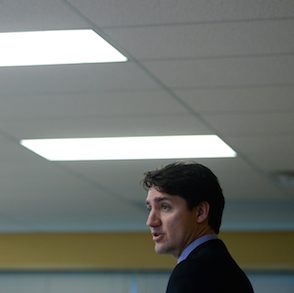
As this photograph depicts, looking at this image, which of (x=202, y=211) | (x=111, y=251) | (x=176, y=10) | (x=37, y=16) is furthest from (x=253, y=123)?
(x=111, y=251)

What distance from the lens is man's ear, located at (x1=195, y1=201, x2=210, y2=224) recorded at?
1.93 metres

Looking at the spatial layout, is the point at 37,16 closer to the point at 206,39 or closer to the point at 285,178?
the point at 206,39

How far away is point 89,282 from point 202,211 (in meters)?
6.85

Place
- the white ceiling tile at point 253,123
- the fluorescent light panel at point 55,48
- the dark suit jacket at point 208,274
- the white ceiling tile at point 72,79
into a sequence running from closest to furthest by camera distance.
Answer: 1. the dark suit jacket at point 208,274
2. the fluorescent light panel at point 55,48
3. the white ceiling tile at point 72,79
4. the white ceiling tile at point 253,123

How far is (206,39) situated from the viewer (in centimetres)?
366

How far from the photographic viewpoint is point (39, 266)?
29.0 ft

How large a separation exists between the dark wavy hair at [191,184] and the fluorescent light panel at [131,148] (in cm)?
343

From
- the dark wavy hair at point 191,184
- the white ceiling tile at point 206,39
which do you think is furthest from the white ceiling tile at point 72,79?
the dark wavy hair at point 191,184

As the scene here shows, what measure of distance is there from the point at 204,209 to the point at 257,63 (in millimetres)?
2097

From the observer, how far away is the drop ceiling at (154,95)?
3.44 metres

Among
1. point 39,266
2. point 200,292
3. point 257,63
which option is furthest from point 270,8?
point 39,266

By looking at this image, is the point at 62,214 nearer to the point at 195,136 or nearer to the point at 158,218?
the point at 195,136

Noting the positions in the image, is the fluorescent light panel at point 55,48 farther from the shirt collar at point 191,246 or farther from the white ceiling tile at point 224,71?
the shirt collar at point 191,246

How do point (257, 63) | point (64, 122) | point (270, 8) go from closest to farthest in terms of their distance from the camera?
point (270, 8) → point (257, 63) → point (64, 122)
